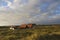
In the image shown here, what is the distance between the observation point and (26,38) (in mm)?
27766

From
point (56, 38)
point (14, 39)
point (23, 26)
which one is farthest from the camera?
point (23, 26)

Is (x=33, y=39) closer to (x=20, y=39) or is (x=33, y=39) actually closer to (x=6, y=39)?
(x=20, y=39)

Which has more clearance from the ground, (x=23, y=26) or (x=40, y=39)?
(x=23, y=26)

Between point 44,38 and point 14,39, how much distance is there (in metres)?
5.87

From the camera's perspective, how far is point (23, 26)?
49.0 m

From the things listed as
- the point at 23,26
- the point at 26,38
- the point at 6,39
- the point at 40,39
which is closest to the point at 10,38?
the point at 6,39

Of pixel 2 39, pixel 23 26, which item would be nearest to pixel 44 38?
pixel 2 39

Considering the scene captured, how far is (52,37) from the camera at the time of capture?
25844 millimetres

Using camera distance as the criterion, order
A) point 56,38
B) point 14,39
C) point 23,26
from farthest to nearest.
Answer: point 23,26, point 14,39, point 56,38

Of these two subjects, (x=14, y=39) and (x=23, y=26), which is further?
(x=23, y=26)

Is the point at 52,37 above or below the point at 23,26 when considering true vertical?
below

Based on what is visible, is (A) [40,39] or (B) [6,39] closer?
(A) [40,39]

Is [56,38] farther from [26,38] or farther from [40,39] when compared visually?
[26,38]

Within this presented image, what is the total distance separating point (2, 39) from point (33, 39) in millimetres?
6110
